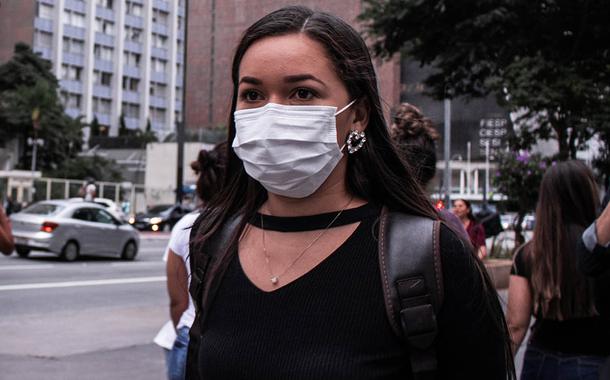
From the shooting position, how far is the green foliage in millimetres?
64556

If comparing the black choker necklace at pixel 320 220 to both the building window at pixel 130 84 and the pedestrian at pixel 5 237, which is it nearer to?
the pedestrian at pixel 5 237

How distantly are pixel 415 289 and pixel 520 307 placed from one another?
199cm

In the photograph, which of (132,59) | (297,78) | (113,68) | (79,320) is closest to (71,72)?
(113,68)

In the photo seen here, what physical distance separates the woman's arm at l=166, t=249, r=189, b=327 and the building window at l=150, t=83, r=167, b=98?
8458 centimetres

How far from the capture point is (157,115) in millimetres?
97875

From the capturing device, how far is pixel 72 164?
216 feet

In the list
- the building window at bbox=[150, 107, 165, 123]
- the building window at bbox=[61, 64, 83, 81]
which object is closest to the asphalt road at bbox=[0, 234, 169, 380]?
the building window at bbox=[61, 64, 83, 81]

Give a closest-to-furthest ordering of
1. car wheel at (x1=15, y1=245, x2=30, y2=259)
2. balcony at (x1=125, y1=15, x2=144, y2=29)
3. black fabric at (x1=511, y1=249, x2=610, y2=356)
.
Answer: black fabric at (x1=511, y1=249, x2=610, y2=356)
car wheel at (x1=15, y1=245, x2=30, y2=259)
balcony at (x1=125, y1=15, x2=144, y2=29)

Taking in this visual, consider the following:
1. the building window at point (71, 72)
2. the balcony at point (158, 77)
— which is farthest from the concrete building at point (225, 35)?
the building window at point (71, 72)

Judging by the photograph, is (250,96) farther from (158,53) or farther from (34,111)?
(158,53)

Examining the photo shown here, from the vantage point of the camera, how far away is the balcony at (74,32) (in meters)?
57.0

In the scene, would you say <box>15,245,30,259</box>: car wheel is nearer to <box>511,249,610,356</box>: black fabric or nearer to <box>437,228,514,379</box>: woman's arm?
<box>511,249,610,356</box>: black fabric

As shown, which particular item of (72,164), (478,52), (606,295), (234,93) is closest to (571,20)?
(478,52)

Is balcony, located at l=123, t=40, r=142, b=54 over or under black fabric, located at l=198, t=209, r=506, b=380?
over
